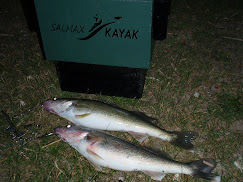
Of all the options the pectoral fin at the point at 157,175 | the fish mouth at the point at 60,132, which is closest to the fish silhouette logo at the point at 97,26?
the fish mouth at the point at 60,132

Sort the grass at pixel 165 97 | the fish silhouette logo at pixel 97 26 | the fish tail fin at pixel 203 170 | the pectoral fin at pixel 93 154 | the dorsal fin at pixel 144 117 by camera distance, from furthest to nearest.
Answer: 1. the dorsal fin at pixel 144 117
2. the fish silhouette logo at pixel 97 26
3. the grass at pixel 165 97
4. the pectoral fin at pixel 93 154
5. the fish tail fin at pixel 203 170

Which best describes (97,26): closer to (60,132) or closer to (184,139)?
(60,132)

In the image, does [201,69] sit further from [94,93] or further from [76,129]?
[76,129]

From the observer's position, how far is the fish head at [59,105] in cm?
310

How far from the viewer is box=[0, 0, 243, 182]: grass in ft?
9.21

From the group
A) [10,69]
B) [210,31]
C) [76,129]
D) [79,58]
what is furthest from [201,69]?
[10,69]

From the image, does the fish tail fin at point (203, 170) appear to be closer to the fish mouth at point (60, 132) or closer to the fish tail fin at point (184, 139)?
the fish tail fin at point (184, 139)

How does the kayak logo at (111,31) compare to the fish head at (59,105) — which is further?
the fish head at (59,105)

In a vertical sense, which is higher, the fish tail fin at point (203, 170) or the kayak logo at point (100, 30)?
the kayak logo at point (100, 30)

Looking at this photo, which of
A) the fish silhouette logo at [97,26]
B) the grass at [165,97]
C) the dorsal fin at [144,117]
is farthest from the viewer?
the dorsal fin at [144,117]

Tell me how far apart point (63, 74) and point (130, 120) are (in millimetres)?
1212

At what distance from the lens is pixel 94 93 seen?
147 inches

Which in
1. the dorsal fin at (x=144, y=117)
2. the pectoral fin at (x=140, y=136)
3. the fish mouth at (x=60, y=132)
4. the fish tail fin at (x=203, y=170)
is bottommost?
the fish tail fin at (x=203, y=170)

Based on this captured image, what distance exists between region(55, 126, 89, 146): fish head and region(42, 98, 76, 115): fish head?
0.32m
